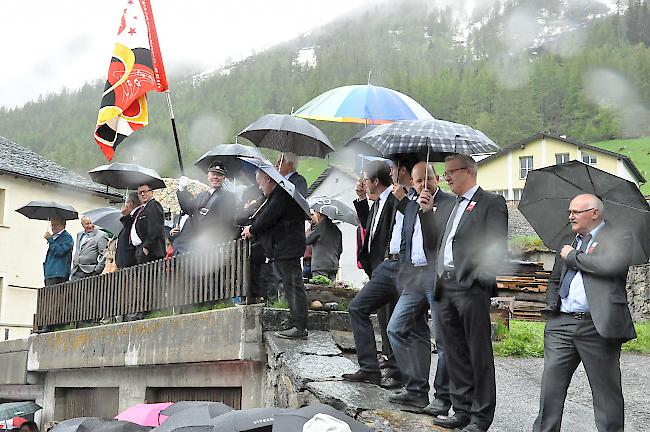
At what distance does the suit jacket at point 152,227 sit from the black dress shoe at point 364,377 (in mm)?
4235

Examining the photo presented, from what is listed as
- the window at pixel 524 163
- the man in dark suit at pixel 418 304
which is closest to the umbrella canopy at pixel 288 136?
the man in dark suit at pixel 418 304

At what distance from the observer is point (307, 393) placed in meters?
6.94

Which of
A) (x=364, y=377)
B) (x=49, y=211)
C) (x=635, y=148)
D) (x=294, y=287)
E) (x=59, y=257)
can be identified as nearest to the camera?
(x=364, y=377)

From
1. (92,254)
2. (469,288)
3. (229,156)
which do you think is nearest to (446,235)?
(469,288)

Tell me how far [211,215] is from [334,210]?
3059 mm

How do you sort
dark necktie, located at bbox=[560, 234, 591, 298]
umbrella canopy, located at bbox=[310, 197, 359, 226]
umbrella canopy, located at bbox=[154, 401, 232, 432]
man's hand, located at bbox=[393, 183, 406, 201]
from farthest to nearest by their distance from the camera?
umbrella canopy, located at bbox=[310, 197, 359, 226], man's hand, located at bbox=[393, 183, 406, 201], umbrella canopy, located at bbox=[154, 401, 232, 432], dark necktie, located at bbox=[560, 234, 591, 298]

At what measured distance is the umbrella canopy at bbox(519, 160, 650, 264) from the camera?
540 cm

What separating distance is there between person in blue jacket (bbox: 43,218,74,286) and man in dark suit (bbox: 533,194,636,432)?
29.7 ft

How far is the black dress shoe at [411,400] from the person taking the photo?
6.38 m

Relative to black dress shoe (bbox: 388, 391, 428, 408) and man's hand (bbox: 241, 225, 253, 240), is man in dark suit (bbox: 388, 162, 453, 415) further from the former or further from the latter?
man's hand (bbox: 241, 225, 253, 240)

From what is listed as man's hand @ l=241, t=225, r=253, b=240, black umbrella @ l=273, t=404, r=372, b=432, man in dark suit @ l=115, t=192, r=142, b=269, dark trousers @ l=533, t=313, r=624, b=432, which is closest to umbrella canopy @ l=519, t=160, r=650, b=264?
dark trousers @ l=533, t=313, r=624, b=432

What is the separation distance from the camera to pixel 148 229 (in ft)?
34.3

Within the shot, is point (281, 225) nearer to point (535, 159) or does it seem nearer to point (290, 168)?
point (290, 168)

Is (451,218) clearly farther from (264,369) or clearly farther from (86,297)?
(86,297)
